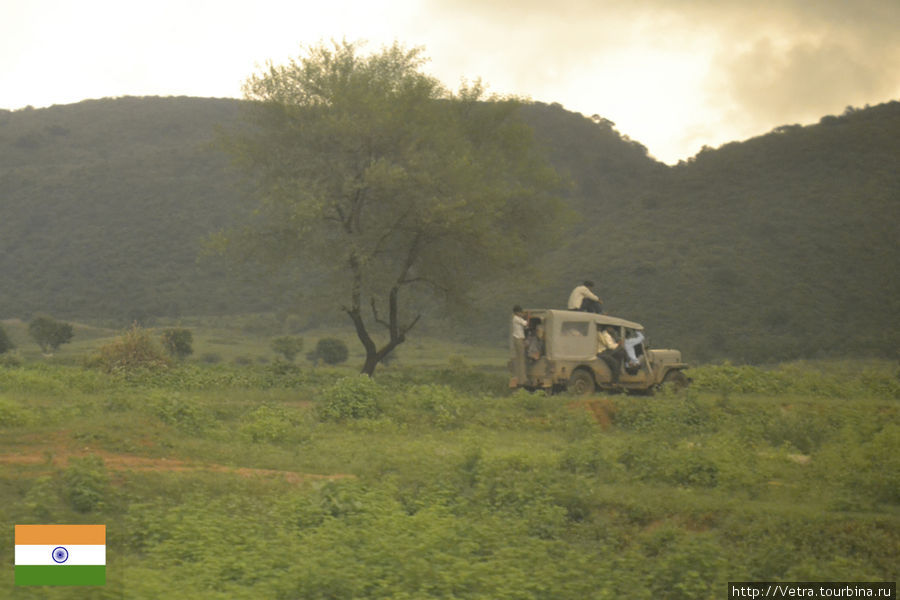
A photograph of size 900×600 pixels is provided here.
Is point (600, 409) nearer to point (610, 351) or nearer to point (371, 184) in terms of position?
point (610, 351)

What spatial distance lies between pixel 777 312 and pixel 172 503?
34.6 m

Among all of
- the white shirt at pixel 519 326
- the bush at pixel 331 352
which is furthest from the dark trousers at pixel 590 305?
the bush at pixel 331 352

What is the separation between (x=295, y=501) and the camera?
913cm

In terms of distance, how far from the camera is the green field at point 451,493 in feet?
23.3

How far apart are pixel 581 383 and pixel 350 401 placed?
5.65 metres

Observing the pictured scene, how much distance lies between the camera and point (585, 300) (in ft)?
65.8

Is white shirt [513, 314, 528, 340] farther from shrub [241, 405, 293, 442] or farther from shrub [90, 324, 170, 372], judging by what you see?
shrub [90, 324, 170, 372]

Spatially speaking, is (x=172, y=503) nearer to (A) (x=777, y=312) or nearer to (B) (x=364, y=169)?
(B) (x=364, y=169)

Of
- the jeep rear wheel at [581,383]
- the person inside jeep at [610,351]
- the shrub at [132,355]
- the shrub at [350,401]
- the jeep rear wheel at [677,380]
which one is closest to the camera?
the shrub at [350,401]

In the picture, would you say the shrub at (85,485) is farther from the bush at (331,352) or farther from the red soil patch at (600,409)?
the bush at (331,352)

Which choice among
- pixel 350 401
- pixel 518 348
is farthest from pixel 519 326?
pixel 350 401

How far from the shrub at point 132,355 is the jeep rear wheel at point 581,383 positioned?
973 centimetres

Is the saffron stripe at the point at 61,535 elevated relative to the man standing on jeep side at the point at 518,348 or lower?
lower

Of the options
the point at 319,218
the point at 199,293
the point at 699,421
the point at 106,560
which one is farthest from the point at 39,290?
the point at 106,560
